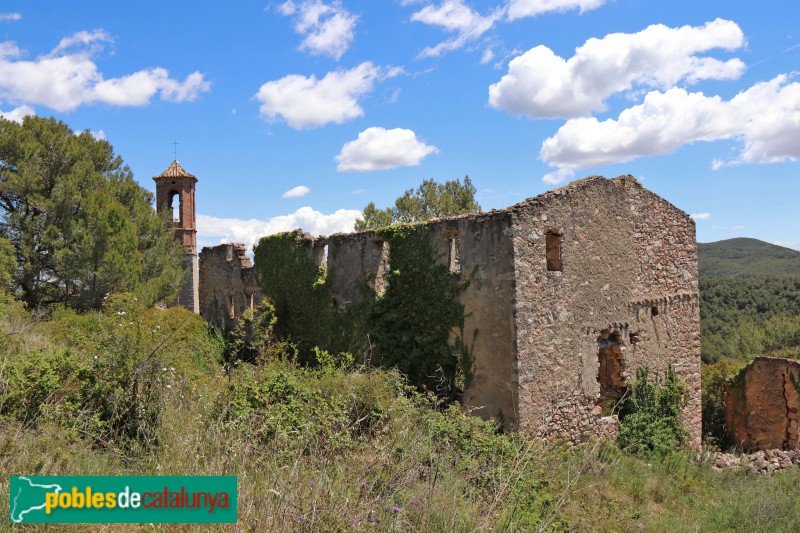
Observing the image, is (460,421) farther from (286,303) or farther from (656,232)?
(286,303)

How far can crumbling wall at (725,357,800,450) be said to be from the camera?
52.2 feet

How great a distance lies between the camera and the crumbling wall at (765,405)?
15.9 m

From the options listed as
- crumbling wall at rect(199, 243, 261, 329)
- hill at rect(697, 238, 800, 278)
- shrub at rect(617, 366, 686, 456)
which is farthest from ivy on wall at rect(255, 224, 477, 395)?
hill at rect(697, 238, 800, 278)

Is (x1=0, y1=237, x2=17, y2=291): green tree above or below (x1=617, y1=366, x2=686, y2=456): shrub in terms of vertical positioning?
above

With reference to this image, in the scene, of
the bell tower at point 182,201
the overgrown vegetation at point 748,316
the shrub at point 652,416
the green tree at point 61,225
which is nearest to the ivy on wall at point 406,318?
the shrub at point 652,416

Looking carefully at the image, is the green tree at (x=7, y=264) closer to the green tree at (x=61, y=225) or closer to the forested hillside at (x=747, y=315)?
the green tree at (x=61, y=225)

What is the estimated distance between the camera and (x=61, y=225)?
18750 mm

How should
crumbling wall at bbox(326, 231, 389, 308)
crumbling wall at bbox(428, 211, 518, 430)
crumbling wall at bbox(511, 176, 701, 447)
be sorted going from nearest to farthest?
crumbling wall at bbox(428, 211, 518, 430) → crumbling wall at bbox(511, 176, 701, 447) → crumbling wall at bbox(326, 231, 389, 308)

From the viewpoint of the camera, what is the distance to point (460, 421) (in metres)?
7.93

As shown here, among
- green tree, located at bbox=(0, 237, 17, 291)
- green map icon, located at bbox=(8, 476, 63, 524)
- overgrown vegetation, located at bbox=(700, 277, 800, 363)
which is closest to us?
green map icon, located at bbox=(8, 476, 63, 524)

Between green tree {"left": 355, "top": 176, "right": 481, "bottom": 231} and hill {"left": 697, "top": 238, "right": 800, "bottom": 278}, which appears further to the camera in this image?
hill {"left": 697, "top": 238, "right": 800, "bottom": 278}

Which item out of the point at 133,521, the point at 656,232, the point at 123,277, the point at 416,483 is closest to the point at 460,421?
the point at 416,483

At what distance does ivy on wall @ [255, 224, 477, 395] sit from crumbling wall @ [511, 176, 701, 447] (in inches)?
49.3

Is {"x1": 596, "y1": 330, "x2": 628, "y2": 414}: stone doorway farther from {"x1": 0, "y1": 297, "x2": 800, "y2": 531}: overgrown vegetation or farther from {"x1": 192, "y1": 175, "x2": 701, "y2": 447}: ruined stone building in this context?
{"x1": 0, "y1": 297, "x2": 800, "y2": 531}: overgrown vegetation
